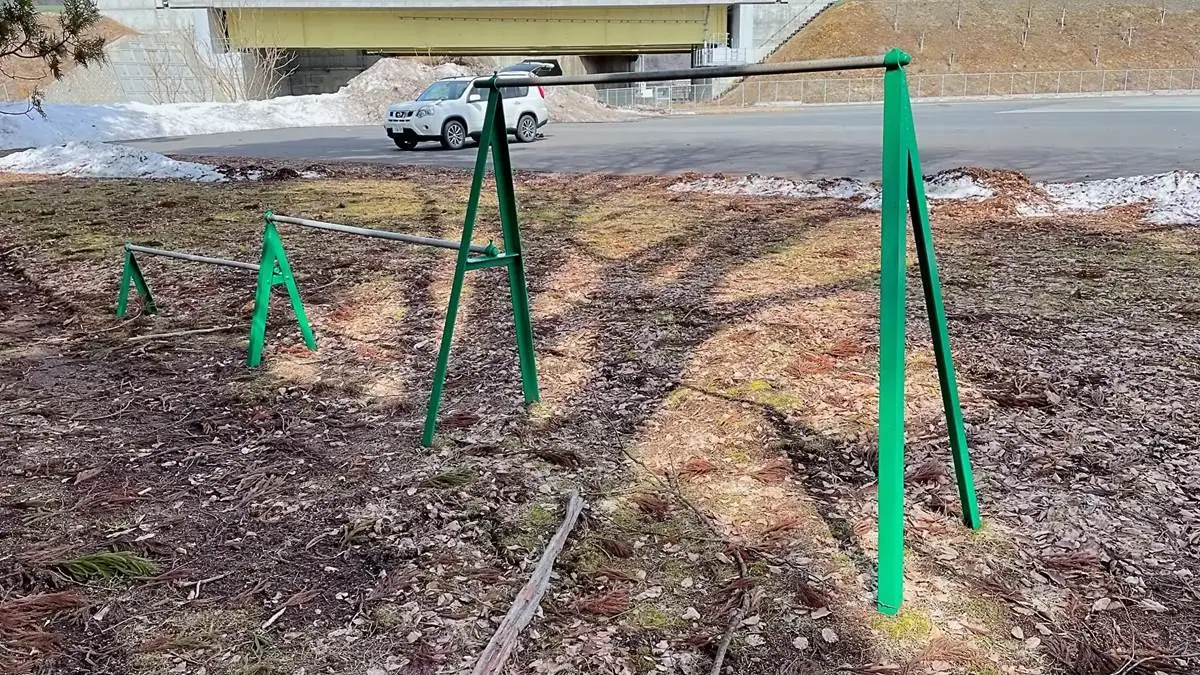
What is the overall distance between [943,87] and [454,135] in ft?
115

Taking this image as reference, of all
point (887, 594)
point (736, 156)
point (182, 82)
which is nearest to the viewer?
point (887, 594)

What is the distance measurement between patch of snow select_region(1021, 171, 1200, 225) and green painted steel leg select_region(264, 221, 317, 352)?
6687mm

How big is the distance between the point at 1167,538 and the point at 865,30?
5582cm

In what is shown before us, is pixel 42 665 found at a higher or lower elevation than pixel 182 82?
lower

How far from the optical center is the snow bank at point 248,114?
24406 mm

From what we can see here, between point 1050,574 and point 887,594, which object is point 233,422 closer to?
point 887,594

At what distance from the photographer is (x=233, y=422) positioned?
3.74m

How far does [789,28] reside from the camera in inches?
2159

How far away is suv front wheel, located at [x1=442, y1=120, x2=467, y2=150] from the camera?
17.7 metres

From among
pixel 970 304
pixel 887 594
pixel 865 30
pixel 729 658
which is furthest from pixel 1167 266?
pixel 865 30

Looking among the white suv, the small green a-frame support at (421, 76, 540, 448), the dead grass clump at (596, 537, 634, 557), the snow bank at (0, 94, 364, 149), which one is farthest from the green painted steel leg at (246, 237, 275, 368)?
the snow bank at (0, 94, 364, 149)

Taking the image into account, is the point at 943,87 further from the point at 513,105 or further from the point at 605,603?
the point at 605,603

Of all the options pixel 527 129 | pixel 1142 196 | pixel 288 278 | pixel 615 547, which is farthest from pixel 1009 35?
pixel 615 547

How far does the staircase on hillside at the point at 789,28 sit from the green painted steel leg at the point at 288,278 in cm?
5254
